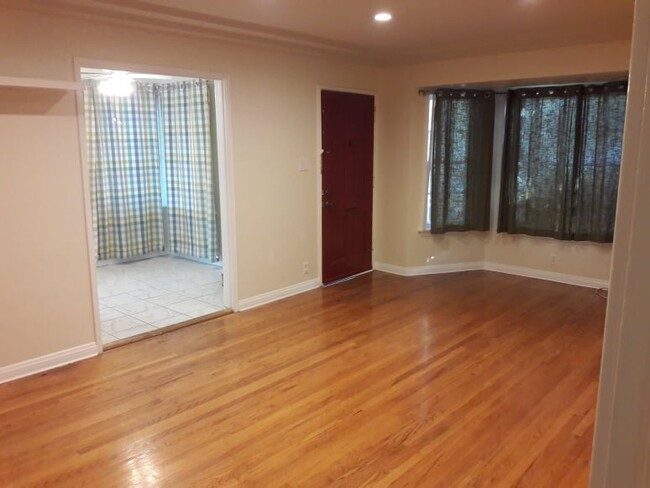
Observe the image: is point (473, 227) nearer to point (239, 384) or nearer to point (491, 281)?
point (491, 281)

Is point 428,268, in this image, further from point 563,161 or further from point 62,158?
point 62,158

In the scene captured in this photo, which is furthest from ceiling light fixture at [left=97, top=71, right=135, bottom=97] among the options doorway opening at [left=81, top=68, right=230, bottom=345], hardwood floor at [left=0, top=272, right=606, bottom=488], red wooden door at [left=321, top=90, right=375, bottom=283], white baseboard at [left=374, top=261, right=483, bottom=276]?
white baseboard at [left=374, top=261, right=483, bottom=276]

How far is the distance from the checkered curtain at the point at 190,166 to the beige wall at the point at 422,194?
6.78ft

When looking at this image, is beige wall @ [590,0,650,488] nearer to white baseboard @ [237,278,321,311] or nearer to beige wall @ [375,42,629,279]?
white baseboard @ [237,278,321,311]

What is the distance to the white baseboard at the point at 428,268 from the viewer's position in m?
6.12

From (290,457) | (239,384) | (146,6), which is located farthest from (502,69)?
(290,457)

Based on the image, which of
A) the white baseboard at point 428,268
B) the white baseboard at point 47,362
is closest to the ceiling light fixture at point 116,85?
the white baseboard at point 47,362

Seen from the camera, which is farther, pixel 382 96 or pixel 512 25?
pixel 382 96

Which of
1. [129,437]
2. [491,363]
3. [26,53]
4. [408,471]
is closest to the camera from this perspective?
[408,471]

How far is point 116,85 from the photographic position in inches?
228

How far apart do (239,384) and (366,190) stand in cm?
319

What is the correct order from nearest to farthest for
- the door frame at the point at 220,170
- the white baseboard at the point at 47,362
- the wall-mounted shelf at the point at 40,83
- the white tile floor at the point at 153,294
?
the wall-mounted shelf at the point at 40,83 < the white baseboard at the point at 47,362 < the door frame at the point at 220,170 < the white tile floor at the point at 153,294

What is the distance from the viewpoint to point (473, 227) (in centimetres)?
617

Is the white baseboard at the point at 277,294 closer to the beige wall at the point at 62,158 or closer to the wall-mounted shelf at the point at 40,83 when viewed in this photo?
the beige wall at the point at 62,158
